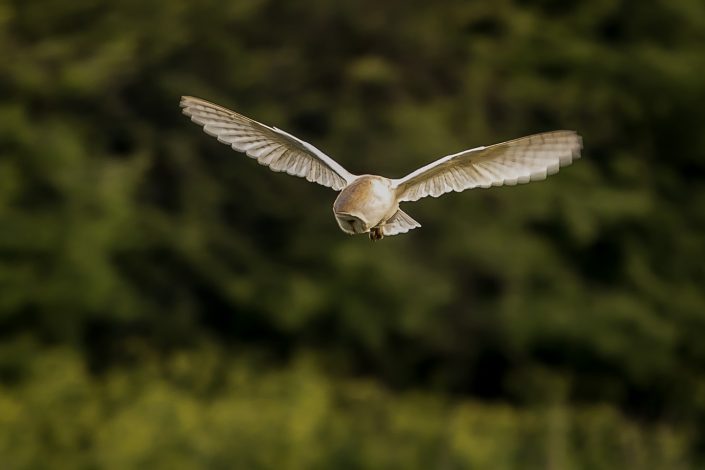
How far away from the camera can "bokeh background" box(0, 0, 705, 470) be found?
9086 millimetres

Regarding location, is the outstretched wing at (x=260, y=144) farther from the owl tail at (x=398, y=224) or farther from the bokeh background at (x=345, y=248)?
the bokeh background at (x=345, y=248)

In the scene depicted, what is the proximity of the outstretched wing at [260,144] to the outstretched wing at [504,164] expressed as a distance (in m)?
0.27

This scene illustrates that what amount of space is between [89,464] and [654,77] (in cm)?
581

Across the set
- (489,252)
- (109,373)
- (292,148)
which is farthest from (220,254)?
(292,148)

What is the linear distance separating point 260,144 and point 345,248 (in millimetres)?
6787

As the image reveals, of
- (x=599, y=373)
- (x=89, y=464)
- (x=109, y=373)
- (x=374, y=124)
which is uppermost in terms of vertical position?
(x=374, y=124)

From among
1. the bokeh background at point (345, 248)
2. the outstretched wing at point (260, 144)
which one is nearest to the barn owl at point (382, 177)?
the outstretched wing at point (260, 144)

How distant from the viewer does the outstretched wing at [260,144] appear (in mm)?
3104

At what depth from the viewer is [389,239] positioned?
1005 centimetres

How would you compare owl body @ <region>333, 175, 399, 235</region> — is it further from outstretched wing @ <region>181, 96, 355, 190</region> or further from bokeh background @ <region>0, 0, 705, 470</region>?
bokeh background @ <region>0, 0, 705, 470</region>

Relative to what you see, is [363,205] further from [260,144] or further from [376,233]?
[260,144]

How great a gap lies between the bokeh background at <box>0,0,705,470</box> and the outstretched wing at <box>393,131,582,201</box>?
530 cm

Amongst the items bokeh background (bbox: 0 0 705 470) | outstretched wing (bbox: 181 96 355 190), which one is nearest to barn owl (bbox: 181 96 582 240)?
outstretched wing (bbox: 181 96 355 190)

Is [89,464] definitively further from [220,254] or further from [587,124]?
[587,124]
